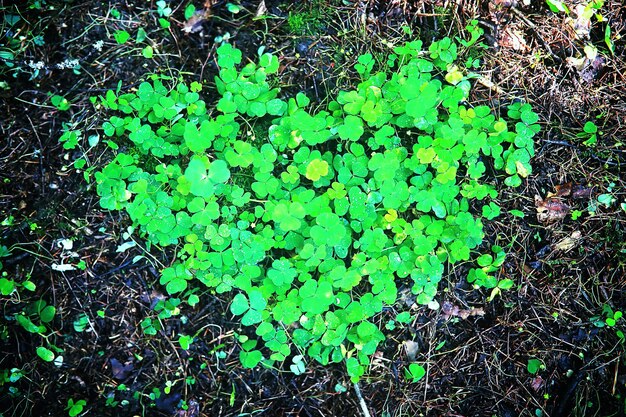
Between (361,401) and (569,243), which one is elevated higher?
(569,243)

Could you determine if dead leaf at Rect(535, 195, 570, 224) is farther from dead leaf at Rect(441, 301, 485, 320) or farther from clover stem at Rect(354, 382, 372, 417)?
clover stem at Rect(354, 382, 372, 417)

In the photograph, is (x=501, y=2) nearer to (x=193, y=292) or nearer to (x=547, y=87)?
(x=547, y=87)

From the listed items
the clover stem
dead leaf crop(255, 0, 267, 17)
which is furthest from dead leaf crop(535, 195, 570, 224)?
dead leaf crop(255, 0, 267, 17)

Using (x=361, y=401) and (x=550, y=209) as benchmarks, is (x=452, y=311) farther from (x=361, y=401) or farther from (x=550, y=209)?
(x=550, y=209)

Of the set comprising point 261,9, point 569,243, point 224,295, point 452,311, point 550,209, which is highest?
point 261,9

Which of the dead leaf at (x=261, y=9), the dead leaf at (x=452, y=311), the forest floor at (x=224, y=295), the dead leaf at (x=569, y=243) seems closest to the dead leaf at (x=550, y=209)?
the forest floor at (x=224, y=295)

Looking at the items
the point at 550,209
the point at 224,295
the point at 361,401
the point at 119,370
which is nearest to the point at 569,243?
the point at 550,209

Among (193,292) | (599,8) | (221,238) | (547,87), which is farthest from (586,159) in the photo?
(193,292)

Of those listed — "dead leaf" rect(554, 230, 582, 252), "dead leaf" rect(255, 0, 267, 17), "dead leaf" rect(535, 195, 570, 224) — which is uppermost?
"dead leaf" rect(255, 0, 267, 17)
